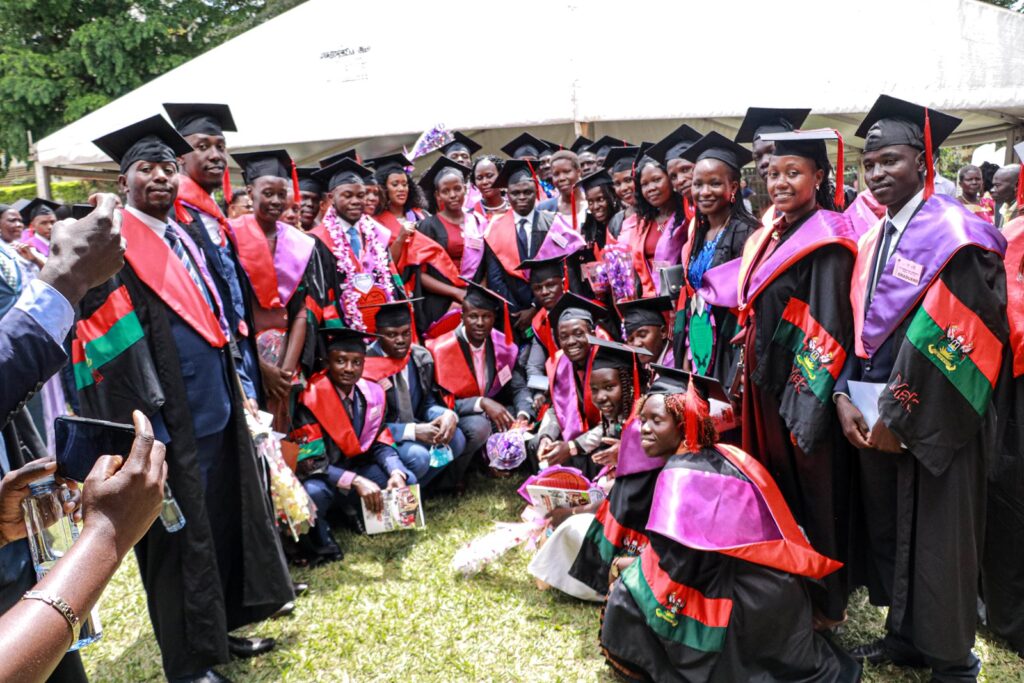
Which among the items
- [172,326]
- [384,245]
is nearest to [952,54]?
[384,245]

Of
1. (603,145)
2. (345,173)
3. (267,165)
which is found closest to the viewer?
(267,165)

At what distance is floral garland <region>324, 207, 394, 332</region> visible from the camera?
5082 millimetres

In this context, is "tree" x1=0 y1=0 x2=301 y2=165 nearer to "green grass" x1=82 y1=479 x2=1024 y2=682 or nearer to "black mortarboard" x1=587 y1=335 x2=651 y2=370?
"green grass" x1=82 y1=479 x2=1024 y2=682

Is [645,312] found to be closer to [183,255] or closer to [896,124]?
[896,124]

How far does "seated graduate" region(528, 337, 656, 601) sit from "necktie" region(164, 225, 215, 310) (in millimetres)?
1903

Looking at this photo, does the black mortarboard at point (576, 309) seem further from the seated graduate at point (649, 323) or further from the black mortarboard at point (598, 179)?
the black mortarboard at point (598, 179)

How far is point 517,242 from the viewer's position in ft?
19.1

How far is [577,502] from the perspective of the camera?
403 cm

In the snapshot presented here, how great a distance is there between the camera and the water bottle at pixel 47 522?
1.42m

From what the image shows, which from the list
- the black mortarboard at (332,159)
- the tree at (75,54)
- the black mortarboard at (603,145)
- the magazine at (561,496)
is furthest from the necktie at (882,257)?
the tree at (75,54)

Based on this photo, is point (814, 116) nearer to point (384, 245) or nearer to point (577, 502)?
point (384, 245)

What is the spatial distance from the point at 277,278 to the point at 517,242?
2.17 meters

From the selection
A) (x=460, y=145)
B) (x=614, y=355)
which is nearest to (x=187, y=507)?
(x=614, y=355)

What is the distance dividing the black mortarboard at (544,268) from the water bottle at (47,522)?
4.13 metres
